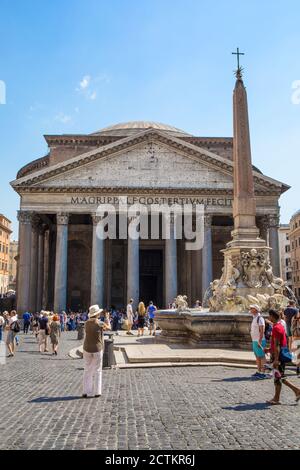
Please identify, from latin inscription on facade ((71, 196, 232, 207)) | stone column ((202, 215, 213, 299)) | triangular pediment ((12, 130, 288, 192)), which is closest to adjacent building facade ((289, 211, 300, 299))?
triangular pediment ((12, 130, 288, 192))

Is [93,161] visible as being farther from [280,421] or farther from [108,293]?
[280,421]

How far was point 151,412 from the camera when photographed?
4.99 metres

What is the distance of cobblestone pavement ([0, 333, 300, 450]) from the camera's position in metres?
3.90

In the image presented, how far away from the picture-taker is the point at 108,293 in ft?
109

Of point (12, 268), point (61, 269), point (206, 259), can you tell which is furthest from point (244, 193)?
point (12, 268)

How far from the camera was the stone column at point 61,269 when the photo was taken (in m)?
26.1

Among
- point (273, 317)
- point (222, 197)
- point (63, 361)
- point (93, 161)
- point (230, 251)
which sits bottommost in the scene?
point (63, 361)

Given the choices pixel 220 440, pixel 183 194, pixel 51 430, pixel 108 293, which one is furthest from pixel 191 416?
pixel 108 293

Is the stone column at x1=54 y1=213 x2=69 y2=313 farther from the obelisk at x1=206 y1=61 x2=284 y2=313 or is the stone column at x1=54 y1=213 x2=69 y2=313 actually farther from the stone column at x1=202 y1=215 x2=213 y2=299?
the obelisk at x1=206 y1=61 x2=284 y2=313

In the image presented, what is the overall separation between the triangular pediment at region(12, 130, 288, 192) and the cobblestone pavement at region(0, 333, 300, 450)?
20.2 m

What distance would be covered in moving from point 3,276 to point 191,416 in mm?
55554

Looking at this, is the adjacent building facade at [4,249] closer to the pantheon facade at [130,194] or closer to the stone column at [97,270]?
the pantheon facade at [130,194]

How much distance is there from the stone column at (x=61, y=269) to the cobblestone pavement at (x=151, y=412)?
60.4 ft

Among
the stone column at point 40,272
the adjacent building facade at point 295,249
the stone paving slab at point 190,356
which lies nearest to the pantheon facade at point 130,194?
the stone column at point 40,272
